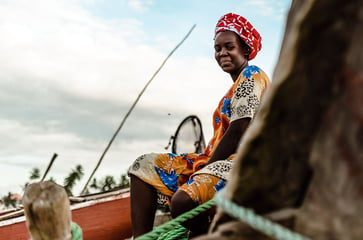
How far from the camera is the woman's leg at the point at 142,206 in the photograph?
8.12 ft

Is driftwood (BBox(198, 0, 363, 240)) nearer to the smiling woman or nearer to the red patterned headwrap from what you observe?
the smiling woman

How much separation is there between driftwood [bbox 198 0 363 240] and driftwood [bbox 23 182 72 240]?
0.51 meters

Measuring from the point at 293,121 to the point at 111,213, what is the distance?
2.74 metres

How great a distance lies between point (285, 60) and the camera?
1.04m

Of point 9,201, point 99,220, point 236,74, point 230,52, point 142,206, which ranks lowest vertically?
point 9,201

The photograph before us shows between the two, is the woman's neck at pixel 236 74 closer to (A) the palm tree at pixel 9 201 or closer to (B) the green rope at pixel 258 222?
(B) the green rope at pixel 258 222

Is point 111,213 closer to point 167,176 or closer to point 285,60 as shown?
point 167,176

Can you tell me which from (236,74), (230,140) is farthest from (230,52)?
(230,140)

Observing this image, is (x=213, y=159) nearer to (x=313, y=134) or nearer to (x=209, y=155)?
(x=209, y=155)

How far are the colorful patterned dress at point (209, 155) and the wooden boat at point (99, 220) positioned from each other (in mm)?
1059

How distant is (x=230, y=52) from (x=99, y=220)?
62.3 inches

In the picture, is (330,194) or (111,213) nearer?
(330,194)

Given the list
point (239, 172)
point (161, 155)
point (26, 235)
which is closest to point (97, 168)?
point (26, 235)

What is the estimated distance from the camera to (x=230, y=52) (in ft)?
9.23
